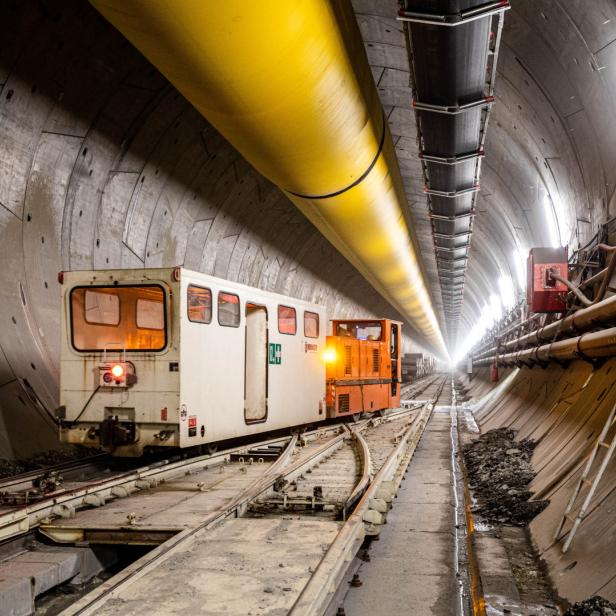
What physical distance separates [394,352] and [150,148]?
30.7ft

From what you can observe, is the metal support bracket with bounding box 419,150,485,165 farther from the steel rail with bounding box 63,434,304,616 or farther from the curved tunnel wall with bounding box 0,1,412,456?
the steel rail with bounding box 63,434,304,616

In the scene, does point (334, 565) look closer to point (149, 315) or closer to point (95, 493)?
point (95, 493)

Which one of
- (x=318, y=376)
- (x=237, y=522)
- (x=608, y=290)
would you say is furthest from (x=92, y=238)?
(x=608, y=290)

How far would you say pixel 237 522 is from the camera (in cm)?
581

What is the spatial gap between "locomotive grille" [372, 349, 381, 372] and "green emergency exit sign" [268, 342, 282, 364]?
5727 mm

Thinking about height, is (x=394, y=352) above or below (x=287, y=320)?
below

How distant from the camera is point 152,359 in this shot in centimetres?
834

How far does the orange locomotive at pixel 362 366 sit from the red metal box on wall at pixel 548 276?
473 cm

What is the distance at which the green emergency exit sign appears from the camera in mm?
10750

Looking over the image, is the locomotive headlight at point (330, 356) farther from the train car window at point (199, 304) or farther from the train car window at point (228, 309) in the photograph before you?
the train car window at point (199, 304)

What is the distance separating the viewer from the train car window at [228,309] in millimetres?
9242

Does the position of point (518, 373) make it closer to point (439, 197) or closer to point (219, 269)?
point (439, 197)

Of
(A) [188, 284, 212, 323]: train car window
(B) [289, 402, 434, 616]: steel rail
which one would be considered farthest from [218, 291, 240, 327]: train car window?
(B) [289, 402, 434, 616]: steel rail

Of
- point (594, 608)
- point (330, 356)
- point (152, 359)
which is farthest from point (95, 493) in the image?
point (330, 356)
